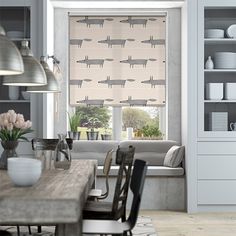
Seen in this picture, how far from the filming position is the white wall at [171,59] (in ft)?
22.9

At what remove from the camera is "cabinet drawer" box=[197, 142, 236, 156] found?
20.1ft

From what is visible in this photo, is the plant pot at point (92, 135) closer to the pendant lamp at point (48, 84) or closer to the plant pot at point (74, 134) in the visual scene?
the plant pot at point (74, 134)

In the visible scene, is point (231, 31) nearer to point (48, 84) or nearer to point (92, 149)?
point (92, 149)

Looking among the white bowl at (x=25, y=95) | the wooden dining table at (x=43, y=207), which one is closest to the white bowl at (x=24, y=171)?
the wooden dining table at (x=43, y=207)

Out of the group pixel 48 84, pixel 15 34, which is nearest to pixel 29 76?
pixel 48 84

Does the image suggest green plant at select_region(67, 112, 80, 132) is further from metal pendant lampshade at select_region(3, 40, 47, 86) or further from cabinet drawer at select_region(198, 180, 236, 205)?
metal pendant lampshade at select_region(3, 40, 47, 86)

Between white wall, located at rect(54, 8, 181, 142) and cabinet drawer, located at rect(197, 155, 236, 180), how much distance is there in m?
0.92

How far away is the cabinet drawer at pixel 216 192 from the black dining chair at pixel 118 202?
2.56m

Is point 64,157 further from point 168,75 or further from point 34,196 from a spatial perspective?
point 168,75

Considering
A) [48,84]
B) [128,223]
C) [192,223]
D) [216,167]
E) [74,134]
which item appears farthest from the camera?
[74,134]

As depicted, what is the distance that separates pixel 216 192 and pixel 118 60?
2283mm

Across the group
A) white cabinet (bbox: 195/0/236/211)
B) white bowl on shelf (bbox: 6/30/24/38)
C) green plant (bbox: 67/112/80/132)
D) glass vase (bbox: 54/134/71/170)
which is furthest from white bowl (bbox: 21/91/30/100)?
glass vase (bbox: 54/134/71/170)

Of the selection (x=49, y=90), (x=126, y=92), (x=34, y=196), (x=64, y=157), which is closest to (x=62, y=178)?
(x=64, y=157)

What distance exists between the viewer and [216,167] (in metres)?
6.14
